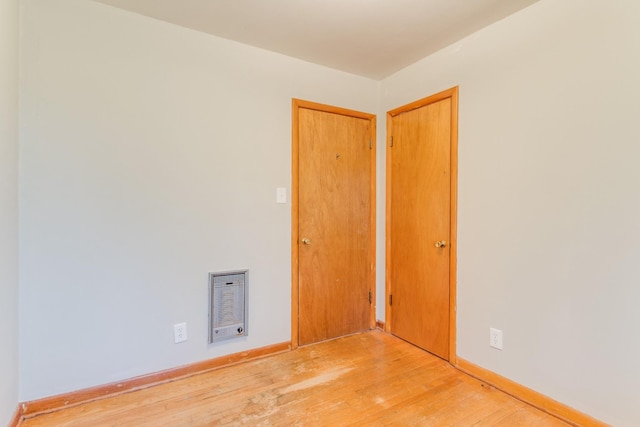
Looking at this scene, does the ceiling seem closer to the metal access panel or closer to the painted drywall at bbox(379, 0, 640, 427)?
the painted drywall at bbox(379, 0, 640, 427)

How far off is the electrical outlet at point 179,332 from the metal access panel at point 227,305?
17 centimetres

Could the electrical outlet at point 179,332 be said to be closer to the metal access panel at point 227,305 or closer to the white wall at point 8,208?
the metal access panel at point 227,305

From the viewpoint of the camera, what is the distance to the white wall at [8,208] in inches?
56.4

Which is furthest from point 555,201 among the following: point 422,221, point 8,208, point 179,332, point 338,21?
point 8,208

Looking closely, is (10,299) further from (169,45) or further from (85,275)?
(169,45)

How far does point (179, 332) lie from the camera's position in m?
2.09

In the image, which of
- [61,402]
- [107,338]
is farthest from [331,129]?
[61,402]

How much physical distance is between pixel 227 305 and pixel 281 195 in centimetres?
92

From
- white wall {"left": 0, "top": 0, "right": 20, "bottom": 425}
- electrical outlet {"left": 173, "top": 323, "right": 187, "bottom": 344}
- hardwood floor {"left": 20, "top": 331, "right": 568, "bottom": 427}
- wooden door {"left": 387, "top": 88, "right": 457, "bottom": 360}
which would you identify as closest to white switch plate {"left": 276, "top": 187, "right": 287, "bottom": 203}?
wooden door {"left": 387, "top": 88, "right": 457, "bottom": 360}

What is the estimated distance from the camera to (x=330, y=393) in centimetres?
191

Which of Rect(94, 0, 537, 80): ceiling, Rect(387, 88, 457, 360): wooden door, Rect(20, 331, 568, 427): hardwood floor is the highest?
Rect(94, 0, 537, 80): ceiling

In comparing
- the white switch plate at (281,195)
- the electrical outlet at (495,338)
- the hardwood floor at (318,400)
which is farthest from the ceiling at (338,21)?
the hardwood floor at (318,400)

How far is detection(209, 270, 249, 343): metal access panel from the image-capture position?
220cm

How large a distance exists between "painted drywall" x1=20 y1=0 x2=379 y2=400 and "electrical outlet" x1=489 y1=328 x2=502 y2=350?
1.50m
